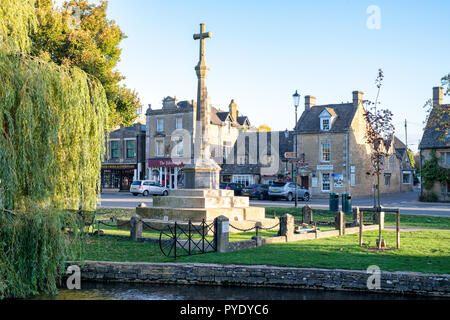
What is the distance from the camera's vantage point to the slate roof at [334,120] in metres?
46.4

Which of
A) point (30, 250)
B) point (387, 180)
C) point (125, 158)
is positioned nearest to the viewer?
point (30, 250)

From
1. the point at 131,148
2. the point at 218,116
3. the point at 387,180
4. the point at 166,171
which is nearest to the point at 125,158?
the point at 131,148

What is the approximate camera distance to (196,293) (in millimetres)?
11016

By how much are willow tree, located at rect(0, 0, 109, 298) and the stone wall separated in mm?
1829

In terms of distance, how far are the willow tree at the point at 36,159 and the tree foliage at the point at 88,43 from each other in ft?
45.4

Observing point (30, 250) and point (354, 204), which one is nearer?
point (30, 250)

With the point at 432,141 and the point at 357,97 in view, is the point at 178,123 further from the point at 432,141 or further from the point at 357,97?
the point at 432,141

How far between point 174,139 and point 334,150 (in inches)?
719

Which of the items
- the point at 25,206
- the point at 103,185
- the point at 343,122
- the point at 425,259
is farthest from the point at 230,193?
the point at 103,185

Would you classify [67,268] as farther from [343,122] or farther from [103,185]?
[103,185]

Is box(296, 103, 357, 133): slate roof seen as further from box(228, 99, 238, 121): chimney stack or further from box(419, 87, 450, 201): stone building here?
box(228, 99, 238, 121): chimney stack

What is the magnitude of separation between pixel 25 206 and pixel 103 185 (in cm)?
5194

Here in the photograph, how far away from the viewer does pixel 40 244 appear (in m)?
9.88

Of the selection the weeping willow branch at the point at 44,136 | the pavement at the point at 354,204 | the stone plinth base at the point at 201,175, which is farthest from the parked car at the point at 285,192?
the weeping willow branch at the point at 44,136
